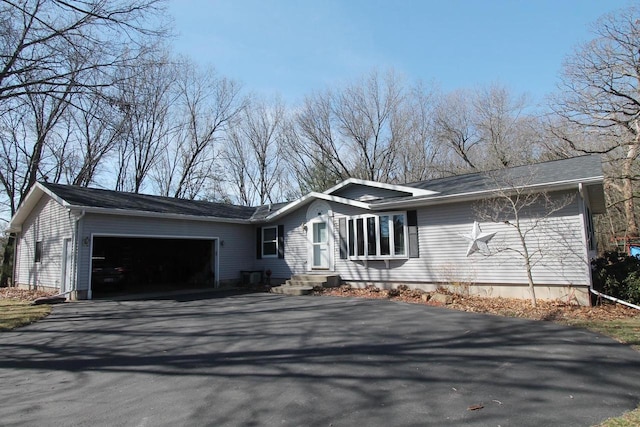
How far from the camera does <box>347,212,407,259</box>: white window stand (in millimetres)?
13313

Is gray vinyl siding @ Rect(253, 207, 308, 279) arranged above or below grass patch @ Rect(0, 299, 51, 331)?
above

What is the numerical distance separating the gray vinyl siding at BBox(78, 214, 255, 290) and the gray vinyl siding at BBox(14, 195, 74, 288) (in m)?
0.88

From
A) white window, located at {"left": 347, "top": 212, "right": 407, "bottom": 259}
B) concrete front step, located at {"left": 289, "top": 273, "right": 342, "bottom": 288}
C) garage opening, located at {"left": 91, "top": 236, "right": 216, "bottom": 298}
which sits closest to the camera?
white window, located at {"left": 347, "top": 212, "right": 407, "bottom": 259}

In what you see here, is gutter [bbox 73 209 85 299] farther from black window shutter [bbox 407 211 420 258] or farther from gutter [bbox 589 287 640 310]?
gutter [bbox 589 287 640 310]

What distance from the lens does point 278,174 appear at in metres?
33.6

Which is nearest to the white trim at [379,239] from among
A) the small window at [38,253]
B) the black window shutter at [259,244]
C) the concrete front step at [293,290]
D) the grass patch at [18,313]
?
the concrete front step at [293,290]

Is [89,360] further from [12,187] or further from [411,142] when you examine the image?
[411,142]

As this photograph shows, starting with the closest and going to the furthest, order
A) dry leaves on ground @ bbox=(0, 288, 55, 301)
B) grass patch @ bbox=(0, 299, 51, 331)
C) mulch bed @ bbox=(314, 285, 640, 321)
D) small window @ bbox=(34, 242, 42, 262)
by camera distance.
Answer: mulch bed @ bbox=(314, 285, 640, 321), grass patch @ bbox=(0, 299, 51, 331), dry leaves on ground @ bbox=(0, 288, 55, 301), small window @ bbox=(34, 242, 42, 262)

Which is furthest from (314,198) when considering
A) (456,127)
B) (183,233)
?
(456,127)

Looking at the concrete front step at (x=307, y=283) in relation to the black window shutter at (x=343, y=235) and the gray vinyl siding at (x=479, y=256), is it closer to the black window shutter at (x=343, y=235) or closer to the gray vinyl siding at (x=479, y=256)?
the gray vinyl siding at (x=479, y=256)

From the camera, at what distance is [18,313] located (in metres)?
10.4

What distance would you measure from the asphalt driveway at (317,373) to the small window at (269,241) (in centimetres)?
871

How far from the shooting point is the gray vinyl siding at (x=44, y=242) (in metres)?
14.2

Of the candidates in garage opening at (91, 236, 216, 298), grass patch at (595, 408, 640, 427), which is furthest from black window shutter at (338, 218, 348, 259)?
grass patch at (595, 408, 640, 427)
